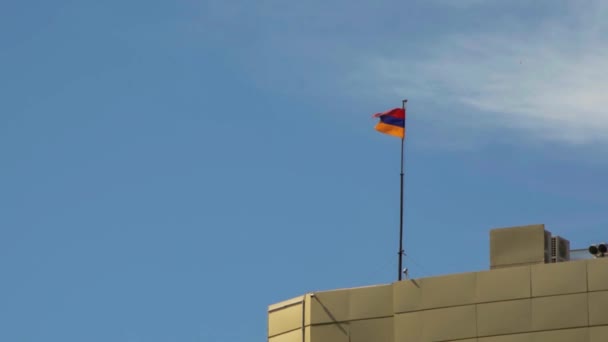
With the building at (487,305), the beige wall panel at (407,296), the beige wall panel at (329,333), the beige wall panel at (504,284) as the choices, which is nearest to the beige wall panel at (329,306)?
the building at (487,305)

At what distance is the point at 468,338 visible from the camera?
265ft

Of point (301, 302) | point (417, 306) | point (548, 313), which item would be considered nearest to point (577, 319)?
point (548, 313)

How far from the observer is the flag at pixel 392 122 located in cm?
9281

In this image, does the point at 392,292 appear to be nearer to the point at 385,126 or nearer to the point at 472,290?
the point at 472,290

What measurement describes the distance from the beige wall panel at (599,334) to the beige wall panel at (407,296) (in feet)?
24.9

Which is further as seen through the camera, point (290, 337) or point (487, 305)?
point (290, 337)

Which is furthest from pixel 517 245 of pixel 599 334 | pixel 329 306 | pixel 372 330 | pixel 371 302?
pixel 329 306

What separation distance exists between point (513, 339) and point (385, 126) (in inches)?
631

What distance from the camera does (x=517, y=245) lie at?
82.4 metres

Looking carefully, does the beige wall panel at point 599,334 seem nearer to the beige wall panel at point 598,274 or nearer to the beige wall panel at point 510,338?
the beige wall panel at point 598,274

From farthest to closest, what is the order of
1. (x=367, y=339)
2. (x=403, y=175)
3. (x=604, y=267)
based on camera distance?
(x=403, y=175) → (x=367, y=339) → (x=604, y=267)

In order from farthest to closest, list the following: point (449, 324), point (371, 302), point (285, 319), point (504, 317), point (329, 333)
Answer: point (285, 319), point (329, 333), point (371, 302), point (449, 324), point (504, 317)

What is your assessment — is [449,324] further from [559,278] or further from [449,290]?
[559,278]

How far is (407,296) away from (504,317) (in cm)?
449
